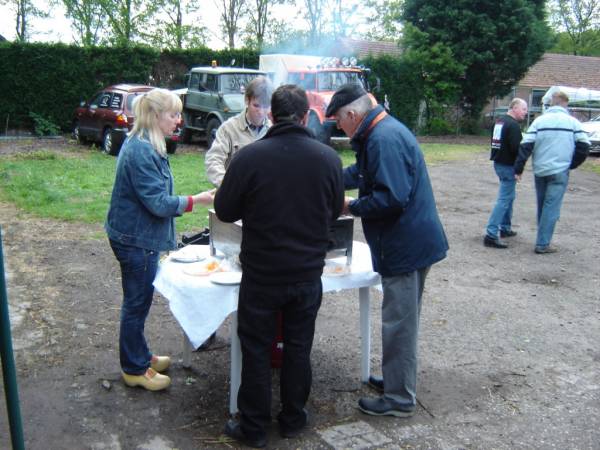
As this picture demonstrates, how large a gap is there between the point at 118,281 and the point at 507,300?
3.49m

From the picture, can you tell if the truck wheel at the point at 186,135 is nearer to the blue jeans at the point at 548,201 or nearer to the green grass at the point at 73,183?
the green grass at the point at 73,183

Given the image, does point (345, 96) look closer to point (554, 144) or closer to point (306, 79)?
point (554, 144)

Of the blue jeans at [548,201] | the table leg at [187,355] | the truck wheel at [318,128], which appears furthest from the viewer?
the truck wheel at [318,128]

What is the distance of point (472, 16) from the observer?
21359 mm

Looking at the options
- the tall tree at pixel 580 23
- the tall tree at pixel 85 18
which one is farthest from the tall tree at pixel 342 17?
the tall tree at pixel 580 23

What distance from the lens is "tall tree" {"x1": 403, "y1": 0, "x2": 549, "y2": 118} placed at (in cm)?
2145

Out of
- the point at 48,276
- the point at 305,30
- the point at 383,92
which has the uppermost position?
the point at 305,30

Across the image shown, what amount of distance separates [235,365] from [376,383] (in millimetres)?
977

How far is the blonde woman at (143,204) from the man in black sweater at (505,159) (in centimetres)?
475

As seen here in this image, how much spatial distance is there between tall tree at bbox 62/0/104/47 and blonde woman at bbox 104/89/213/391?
34634mm

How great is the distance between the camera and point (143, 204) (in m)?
3.22

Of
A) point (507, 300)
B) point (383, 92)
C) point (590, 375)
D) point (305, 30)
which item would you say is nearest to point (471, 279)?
point (507, 300)

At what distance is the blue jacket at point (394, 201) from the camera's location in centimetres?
304

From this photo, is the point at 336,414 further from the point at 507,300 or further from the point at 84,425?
the point at 507,300
